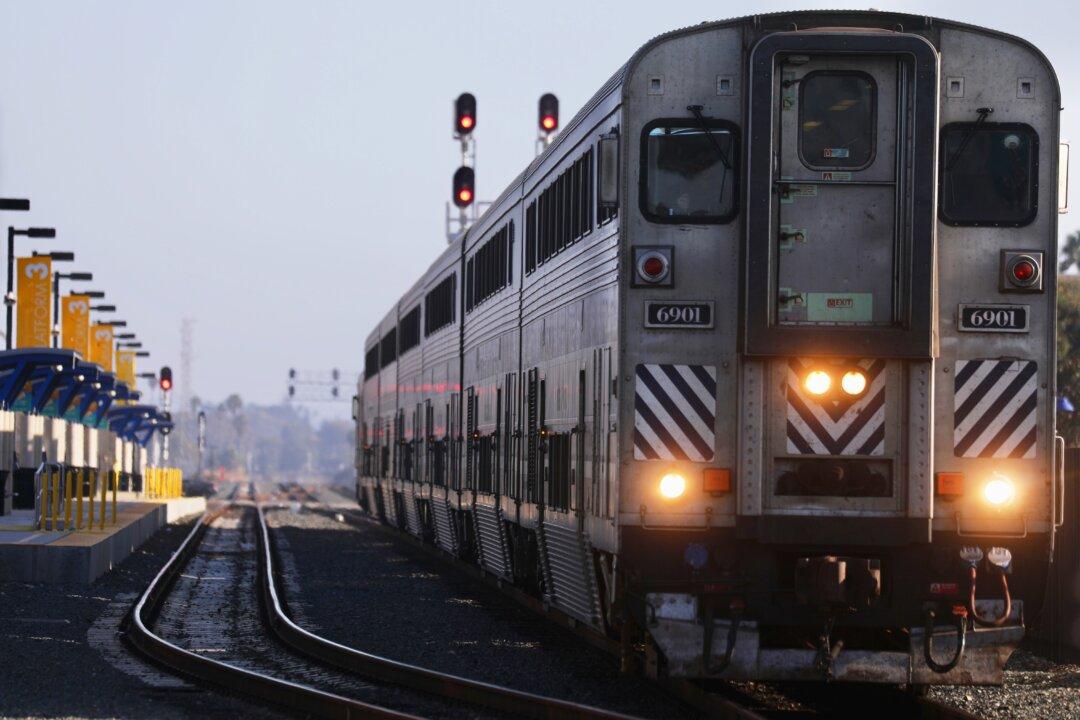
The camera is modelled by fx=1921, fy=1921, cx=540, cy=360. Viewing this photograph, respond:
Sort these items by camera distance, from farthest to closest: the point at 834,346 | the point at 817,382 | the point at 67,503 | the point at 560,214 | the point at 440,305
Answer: the point at 67,503
the point at 440,305
the point at 560,214
the point at 817,382
the point at 834,346

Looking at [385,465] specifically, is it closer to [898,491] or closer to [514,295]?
[514,295]

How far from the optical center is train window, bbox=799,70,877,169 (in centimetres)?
1170

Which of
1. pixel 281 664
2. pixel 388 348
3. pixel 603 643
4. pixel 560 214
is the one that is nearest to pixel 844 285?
pixel 560 214

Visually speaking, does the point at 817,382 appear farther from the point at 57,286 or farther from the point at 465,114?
the point at 57,286

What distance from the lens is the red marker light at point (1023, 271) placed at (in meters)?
11.9

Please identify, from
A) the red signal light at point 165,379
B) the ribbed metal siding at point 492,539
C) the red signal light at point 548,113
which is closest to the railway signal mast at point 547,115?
the red signal light at point 548,113

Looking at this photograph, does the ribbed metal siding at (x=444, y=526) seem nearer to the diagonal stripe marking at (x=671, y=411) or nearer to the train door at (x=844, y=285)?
the diagonal stripe marking at (x=671, y=411)

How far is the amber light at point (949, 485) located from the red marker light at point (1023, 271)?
1.31 metres

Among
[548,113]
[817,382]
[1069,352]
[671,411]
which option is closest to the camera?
[817,382]

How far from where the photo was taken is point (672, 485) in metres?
11.8

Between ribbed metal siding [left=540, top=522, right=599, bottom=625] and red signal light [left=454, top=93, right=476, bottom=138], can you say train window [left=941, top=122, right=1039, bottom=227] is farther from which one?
red signal light [left=454, top=93, right=476, bottom=138]

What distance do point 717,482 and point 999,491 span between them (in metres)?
1.71

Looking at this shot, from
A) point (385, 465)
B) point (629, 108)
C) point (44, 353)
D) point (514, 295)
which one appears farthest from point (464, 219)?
point (629, 108)

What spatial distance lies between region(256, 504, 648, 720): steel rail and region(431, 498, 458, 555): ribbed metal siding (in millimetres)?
6317
